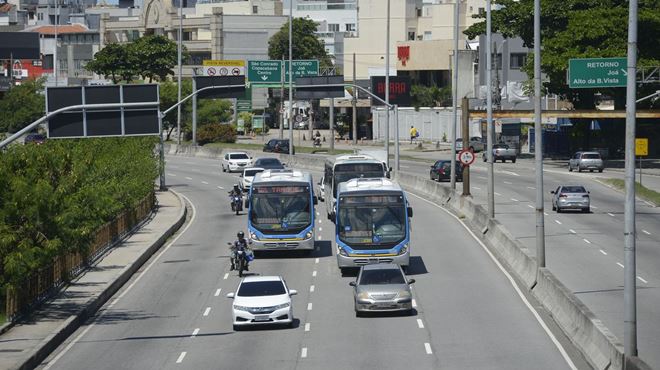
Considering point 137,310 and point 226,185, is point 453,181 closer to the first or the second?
point 226,185

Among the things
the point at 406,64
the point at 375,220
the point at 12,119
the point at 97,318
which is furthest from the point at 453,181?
the point at 406,64

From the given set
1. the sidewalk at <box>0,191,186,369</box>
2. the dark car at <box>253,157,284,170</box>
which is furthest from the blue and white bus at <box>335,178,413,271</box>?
the dark car at <box>253,157,284,170</box>

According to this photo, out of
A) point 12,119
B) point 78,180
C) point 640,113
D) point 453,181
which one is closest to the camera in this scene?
point 78,180

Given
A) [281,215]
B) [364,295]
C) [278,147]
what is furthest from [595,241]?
[278,147]

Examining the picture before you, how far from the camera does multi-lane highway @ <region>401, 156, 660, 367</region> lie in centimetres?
3378

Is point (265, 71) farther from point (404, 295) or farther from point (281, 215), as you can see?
point (404, 295)

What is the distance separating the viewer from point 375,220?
42.0 metres

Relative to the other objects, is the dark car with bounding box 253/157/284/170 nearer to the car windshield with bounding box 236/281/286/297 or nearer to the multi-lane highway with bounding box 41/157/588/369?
the multi-lane highway with bounding box 41/157/588/369

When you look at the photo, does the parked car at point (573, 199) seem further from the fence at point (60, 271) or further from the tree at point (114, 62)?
the tree at point (114, 62)

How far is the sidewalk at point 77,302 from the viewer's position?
29.8 m

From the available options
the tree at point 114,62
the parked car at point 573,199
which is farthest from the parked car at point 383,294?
the tree at point 114,62

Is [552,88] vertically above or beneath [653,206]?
above

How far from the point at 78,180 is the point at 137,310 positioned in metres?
6.59

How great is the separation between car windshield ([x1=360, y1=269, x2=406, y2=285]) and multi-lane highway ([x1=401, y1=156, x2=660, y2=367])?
215 inches
